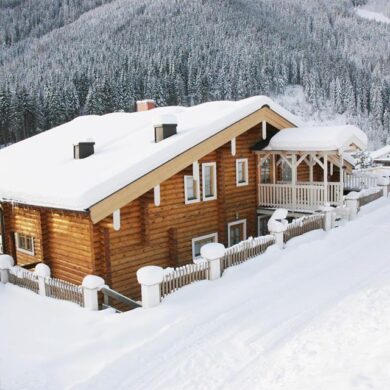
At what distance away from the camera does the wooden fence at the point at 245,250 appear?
13.7m

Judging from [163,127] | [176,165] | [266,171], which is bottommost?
[266,171]

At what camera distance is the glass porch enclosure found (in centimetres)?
1856

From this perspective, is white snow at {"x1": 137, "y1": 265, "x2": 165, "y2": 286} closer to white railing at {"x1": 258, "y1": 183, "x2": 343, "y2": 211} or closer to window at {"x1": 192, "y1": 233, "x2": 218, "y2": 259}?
window at {"x1": 192, "y1": 233, "x2": 218, "y2": 259}

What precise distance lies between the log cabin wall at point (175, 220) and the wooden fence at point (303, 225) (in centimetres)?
287

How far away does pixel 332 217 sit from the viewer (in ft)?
58.4

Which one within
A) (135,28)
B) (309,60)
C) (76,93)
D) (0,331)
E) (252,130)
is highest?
(135,28)

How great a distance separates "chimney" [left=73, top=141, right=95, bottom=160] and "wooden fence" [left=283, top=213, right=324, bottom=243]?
758cm

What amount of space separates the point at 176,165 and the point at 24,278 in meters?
5.87

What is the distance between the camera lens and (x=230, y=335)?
9812 millimetres

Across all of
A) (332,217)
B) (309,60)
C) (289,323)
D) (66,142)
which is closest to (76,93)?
(66,142)

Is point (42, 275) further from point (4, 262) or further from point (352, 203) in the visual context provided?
point (352, 203)

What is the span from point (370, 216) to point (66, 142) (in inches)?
527

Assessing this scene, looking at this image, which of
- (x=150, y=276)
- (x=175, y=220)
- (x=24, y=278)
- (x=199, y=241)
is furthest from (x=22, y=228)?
(x=150, y=276)

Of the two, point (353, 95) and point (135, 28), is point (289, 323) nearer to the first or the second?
point (353, 95)
